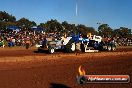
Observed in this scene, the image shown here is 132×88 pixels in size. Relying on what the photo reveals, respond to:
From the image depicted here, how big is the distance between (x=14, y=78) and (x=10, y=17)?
238 ft

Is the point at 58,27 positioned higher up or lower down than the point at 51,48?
higher up

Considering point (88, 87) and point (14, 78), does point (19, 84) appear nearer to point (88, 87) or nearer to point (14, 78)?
point (14, 78)

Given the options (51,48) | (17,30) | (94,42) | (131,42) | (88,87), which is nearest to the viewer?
(88,87)

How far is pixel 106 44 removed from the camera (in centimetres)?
3666

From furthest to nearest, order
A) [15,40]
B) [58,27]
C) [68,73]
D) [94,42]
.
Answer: [58,27] < [15,40] < [94,42] < [68,73]

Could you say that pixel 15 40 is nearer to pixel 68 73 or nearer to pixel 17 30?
pixel 17 30

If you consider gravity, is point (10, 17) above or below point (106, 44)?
above

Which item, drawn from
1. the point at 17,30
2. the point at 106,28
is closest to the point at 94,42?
the point at 17,30

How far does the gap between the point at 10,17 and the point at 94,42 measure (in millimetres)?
53100

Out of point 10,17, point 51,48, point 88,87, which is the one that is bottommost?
point 88,87

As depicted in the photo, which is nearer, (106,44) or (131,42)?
(106,44)

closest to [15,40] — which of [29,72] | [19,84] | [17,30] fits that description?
[17,30]

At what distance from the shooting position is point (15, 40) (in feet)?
138

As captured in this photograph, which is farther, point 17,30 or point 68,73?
point 17,30
